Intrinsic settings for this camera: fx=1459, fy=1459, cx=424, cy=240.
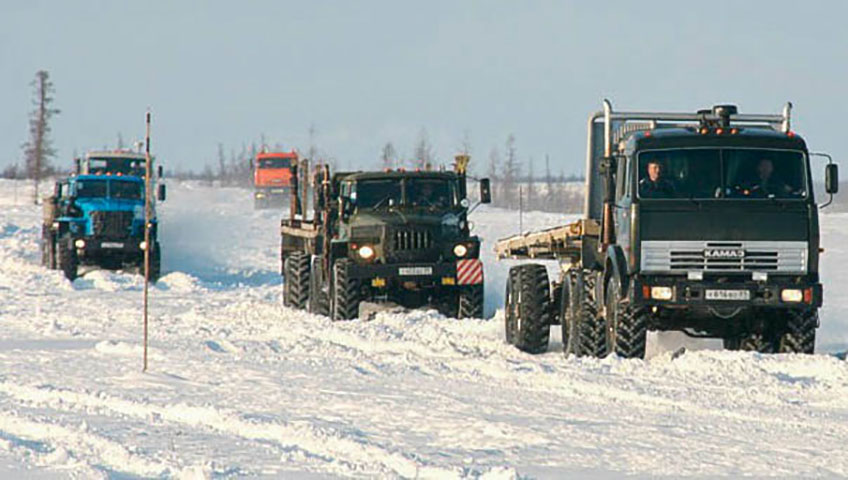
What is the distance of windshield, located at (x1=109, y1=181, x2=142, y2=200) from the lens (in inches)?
1313

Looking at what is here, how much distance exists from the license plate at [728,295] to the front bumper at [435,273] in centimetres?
725

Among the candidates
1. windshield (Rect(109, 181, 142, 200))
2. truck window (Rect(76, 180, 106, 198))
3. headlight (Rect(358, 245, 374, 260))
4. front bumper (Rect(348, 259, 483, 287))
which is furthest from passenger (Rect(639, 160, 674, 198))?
truck window (Rect(76, 180, 106, 198))

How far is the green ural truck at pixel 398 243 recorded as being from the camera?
70.1 ft

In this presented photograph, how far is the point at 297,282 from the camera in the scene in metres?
24.7

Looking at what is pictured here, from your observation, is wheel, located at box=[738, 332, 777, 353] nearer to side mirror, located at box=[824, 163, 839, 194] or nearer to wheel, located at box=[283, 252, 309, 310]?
side mirror, located at box=[824, 163, 839, 194]

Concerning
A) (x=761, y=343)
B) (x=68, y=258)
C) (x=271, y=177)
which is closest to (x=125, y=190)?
(x=68, y=258)

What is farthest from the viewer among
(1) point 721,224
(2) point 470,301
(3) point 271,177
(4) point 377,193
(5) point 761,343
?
(3) point 271,177

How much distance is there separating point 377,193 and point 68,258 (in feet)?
41.8

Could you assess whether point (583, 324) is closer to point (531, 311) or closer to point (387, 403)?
point (531, 311)

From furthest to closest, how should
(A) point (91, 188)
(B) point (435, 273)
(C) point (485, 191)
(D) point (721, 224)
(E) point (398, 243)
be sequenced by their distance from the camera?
(A) point (91, 188) → (E) point (398, 243) → (B) point (435, 273) → (C) point (485, 191) → (D) point (721, 224)

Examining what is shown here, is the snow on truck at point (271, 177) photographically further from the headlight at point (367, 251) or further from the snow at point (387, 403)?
the snow at point (387, 403)


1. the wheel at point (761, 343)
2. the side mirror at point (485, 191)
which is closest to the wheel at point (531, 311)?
the wheel at point (761, 343)

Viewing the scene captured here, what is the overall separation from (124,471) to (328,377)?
17.4 feet

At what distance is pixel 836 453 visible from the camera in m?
9.29
